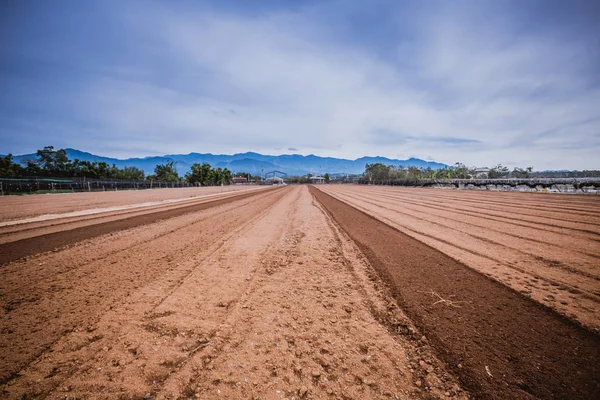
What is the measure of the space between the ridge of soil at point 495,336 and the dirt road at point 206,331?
0.85 ft

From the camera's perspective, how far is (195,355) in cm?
242

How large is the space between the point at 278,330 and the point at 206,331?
0.89 metres

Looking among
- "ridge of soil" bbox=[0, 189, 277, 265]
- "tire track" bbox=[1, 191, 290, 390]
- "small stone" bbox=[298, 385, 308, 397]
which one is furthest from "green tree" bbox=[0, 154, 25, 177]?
"small stone" bbox=[298, 385, 308, 397]

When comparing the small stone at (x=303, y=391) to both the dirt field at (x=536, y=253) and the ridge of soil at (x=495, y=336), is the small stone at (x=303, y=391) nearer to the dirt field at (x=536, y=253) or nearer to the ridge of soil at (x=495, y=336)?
the ridge of soil at (x=495, y=336)

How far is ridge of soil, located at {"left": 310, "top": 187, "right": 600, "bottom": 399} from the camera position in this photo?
2.10 meters

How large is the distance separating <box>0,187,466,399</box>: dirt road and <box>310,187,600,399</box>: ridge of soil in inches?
10.2

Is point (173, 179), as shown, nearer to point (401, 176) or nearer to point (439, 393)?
point (439, 393)

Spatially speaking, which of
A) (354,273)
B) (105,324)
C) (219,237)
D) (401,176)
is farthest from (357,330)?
(401,176)

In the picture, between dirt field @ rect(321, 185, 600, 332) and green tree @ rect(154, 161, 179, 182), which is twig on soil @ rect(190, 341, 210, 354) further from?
green tree @ rect(154, 161, 179, 182)

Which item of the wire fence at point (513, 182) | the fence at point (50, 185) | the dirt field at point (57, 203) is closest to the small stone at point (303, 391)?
the dirt field at point (57, 203)

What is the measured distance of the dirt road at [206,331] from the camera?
2.10 meters

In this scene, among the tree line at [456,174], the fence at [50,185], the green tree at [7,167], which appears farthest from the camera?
the tree line at [456,174]

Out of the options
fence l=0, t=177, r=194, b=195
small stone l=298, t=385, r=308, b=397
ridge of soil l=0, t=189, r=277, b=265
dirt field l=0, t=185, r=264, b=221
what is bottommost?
small stone l=298, t=385, r=308, b=397

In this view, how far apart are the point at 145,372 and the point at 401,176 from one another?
459ft
